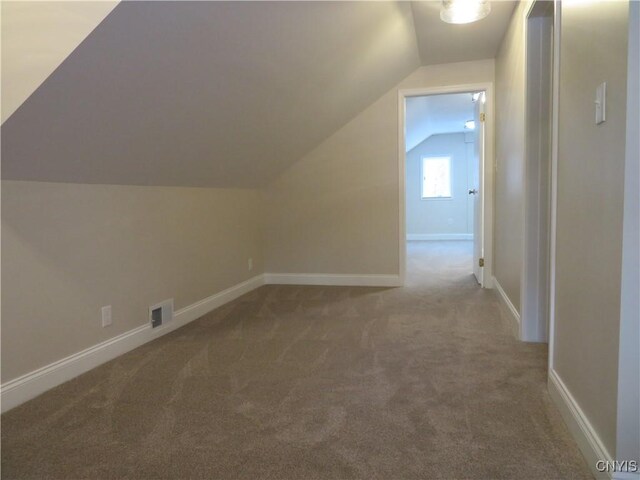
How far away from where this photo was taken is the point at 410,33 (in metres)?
3.29

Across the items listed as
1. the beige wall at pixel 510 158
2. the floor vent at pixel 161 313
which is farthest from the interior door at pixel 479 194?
the floor vent at pixel 161 313

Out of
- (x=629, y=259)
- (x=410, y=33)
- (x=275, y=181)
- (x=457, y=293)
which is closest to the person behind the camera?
(x=629, y=259)

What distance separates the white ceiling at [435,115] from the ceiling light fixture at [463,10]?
2.16 metres

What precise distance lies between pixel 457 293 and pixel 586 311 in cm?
251

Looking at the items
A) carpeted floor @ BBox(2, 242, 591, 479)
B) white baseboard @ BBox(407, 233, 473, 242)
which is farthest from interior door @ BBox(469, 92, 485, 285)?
white baseboard @ BBox(407, 233, 473, 242)

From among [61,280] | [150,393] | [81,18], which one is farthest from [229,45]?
[150,393]

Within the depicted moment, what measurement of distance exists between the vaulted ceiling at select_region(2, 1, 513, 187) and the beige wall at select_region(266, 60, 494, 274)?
1.36 ft

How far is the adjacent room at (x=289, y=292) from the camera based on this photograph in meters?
1.36

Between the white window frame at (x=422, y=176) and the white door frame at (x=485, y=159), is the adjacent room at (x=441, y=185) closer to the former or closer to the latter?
the white window frame at (x=422, y=176)

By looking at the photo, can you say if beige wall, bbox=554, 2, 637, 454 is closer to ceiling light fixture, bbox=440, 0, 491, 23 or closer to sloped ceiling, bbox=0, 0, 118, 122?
ceiling light fixture, bbox=440, 0, 491, 23

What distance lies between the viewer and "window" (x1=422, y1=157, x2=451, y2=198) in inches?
376

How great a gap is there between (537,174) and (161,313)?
250 cm

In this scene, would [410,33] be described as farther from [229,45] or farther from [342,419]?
[342,419]

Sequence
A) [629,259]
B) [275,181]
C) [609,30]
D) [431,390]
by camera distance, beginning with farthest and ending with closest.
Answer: [275,181] < [431,390] < [609,30] < [629,259]
